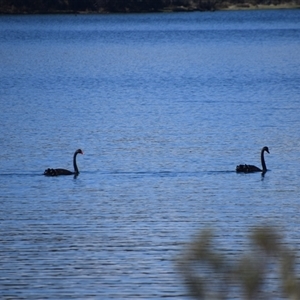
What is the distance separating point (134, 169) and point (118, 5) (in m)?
95.6

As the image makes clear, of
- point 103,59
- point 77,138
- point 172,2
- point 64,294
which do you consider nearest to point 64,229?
point 64,294

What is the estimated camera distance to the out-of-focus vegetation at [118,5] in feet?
371

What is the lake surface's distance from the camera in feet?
46.1

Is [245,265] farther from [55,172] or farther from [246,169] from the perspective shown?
[246,169]

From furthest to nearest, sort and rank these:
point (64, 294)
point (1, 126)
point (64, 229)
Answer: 1. point (1, 126)
2. point (64, 229)
3. point (64, 294)

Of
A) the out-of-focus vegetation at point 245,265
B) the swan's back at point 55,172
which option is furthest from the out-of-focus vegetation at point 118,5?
the out-of-focus vegetation at point 245,265

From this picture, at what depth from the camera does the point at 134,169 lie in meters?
22.4

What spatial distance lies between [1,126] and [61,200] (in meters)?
11.3

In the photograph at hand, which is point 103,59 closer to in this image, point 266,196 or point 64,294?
point 266,196

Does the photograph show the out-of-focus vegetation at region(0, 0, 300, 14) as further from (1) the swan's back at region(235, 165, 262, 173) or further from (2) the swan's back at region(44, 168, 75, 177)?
(1) the swan's back at region(235, 165, 262, 173)

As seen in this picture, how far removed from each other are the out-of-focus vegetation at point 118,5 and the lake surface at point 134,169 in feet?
186

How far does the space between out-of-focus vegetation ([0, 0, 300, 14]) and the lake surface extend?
5664 cm

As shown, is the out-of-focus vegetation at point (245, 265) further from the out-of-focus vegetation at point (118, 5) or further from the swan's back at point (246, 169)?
the out-of-focus vegetation at point (118, 5)

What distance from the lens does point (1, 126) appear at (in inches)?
1177
